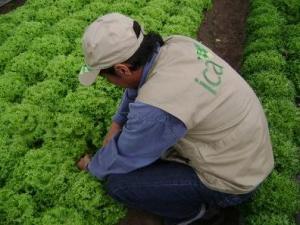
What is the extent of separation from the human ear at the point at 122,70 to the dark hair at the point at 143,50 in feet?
0.17

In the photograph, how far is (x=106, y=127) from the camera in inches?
249

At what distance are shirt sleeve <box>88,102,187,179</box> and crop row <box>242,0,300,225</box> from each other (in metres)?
1.74

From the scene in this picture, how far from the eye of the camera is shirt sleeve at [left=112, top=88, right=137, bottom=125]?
4.79m

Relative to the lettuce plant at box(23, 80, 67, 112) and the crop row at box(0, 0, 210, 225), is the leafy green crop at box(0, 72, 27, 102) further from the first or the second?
the lettuce plant at box(23, 80, 67, 112)

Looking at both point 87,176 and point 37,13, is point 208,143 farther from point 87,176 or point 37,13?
point 37,13

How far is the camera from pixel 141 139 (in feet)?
13.1

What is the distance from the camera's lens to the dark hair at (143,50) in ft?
13.1

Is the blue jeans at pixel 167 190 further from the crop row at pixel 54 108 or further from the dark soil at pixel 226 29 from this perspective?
the dark soil at pixel 226 29

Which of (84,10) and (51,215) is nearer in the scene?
(51,215)

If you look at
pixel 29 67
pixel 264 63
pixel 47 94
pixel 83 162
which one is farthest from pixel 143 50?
pixel 264 63

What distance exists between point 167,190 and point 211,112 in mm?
1036

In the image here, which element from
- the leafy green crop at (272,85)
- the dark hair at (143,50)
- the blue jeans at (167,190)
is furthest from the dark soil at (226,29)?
the dark hair at (143,50)

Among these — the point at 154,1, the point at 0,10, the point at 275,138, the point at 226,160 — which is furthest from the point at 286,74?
the point at 0,10

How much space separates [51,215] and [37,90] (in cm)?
246
